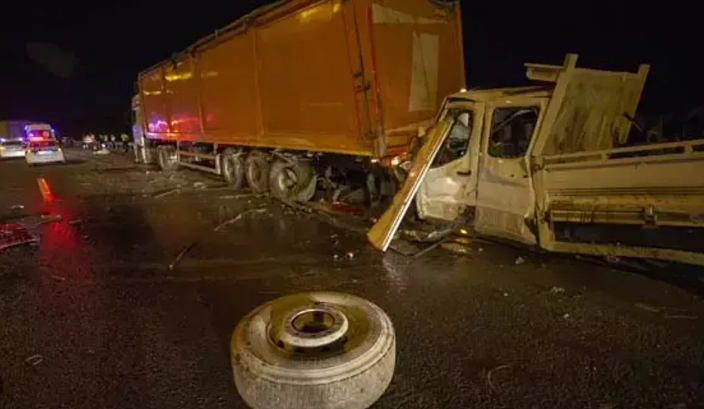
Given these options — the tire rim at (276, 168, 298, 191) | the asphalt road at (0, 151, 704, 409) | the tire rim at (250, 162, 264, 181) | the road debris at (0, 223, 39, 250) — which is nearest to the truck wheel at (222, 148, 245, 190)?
the tire rim at (250, 162, 264, 181)

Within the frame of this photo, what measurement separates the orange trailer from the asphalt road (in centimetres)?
187

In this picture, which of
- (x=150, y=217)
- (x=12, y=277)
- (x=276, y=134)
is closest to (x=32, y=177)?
(x=150, y=217)

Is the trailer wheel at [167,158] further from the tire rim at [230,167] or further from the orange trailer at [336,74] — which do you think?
the orange trailer at [336,74]

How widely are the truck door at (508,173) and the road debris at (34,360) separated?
4.50 m

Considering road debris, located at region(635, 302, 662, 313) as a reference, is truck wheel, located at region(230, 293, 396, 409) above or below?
above

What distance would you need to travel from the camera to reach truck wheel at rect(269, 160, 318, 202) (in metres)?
9.05

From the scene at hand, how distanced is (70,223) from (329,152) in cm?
497

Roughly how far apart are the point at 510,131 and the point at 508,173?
2.13ft

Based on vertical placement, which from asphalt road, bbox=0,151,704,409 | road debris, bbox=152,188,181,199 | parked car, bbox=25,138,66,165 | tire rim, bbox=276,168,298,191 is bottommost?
asphalt road, bbox=0,151,704,409

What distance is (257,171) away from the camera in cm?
1079

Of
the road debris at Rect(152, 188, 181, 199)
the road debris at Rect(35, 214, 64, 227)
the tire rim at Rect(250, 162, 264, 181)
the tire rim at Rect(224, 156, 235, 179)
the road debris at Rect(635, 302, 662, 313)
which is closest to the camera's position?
the road debris at Rect(635, 302, 662, 313)

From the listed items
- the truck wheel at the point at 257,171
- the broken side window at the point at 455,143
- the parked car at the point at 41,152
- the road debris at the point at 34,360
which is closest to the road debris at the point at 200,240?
the truck wheel at the point at 257,171

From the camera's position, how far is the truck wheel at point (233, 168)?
1166 cm

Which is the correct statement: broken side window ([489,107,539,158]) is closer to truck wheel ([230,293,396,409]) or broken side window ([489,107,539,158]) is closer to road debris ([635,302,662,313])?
road debris ([635,302,662,313])
